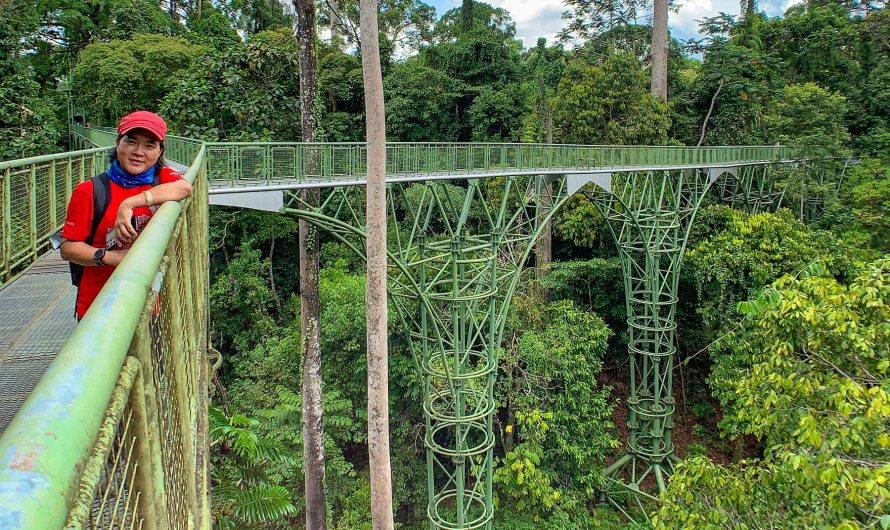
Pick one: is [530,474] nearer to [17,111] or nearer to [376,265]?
[376,265]

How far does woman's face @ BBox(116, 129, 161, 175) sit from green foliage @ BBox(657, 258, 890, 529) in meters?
5.32

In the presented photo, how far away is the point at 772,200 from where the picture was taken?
2136cm

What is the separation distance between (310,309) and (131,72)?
13.3 m

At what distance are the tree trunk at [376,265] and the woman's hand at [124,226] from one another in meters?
5.18

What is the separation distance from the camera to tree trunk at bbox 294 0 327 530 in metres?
10.3

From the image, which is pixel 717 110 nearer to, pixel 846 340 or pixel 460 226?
pixel 460 226

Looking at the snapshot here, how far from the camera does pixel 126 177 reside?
247 centimetres

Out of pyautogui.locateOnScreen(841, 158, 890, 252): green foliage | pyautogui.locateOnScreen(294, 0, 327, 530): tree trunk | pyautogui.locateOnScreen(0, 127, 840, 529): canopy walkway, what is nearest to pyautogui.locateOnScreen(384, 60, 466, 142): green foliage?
pyautogui.locateOnScreen(0, 127, 840, 529): canopy walkway

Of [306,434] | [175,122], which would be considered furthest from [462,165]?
[175,122]

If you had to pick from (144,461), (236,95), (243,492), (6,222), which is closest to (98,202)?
(144,461)

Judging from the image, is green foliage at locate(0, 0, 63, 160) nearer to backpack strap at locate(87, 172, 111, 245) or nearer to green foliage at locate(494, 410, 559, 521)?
backpack strap at locate(87, 172, 111, 245)

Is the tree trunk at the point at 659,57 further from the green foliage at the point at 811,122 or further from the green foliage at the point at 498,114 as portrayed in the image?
the green foliage at the point at 498,114

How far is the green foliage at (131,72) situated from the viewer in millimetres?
19500

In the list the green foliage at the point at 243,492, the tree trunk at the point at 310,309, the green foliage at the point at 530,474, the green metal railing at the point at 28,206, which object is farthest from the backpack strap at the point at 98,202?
the green foliage at the point at 530,474
